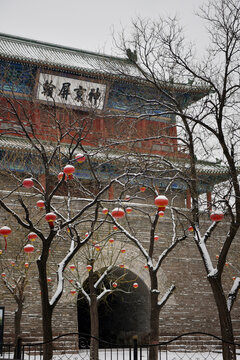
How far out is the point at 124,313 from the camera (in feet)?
53.6

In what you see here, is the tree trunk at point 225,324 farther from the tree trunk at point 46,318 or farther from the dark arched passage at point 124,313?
the dark arched passage at point 124,313

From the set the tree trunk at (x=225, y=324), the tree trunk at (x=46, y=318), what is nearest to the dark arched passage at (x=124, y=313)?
the tree trunk at (x=225, y=324)

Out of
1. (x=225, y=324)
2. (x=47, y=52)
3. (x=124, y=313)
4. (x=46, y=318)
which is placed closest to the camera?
(x=46, y=318)

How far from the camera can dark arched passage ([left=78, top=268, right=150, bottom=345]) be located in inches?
586

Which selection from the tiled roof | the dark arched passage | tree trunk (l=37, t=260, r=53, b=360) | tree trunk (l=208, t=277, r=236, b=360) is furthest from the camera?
the tiled roof

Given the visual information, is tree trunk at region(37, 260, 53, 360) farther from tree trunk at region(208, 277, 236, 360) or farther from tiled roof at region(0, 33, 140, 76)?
tiled roof at region(0, 33, 140, 76)

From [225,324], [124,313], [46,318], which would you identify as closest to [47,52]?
[124,313]

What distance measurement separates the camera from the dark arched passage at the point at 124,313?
48.8 feet

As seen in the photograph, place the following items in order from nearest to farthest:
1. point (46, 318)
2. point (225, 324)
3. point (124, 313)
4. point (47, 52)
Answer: point (46, 318)
point (225, 324)
point (124, 313)
point (47, 52)

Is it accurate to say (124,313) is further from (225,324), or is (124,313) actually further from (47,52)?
(47,52)

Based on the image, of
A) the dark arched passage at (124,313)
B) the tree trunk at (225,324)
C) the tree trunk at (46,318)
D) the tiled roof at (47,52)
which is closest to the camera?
the tree trunk at (46,318)

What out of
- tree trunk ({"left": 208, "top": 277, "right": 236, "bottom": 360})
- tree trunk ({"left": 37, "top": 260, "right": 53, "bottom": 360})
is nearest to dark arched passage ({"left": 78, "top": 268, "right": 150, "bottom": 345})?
tree trunk ({"left": 208, "top": 277, "right": 236, "bottom": 360})

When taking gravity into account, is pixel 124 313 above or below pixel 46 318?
above

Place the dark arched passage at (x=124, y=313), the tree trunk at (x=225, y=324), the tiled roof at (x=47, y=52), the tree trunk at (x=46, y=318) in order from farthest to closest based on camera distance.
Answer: the tiled roof at (x=47, y=52) < the dark arched passage at (x=124, y=313) < the tree trunk at (x=225, y=324) < the tree trunk at (x=46, y=318)
